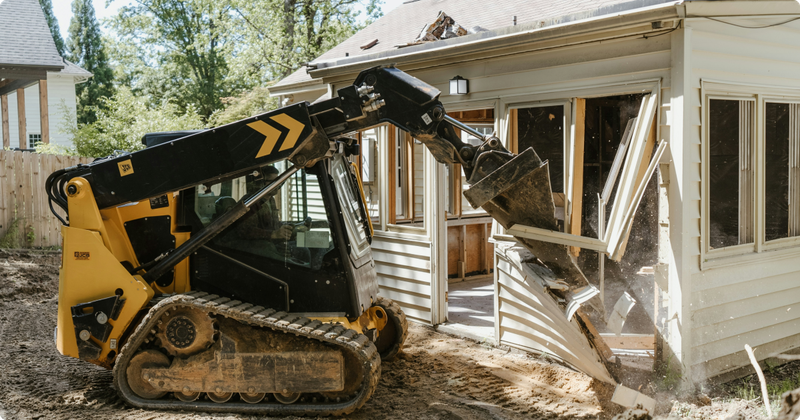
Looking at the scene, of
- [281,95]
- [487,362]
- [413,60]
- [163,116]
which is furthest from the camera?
[163,116]

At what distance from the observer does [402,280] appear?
300 inches

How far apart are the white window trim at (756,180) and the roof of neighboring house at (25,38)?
13.1 m

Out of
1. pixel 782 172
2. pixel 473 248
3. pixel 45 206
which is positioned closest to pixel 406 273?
pixel 473 248

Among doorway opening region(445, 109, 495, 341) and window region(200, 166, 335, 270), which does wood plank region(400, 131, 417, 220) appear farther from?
window region(200, 166, 335, 270)

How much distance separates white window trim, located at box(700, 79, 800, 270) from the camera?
16.3 ft

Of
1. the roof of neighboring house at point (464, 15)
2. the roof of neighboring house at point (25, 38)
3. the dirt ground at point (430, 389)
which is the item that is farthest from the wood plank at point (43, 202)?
the dirt ground at point (430, 389)

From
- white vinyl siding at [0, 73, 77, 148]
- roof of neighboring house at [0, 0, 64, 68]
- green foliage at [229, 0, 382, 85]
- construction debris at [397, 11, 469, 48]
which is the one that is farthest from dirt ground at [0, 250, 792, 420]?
white vinyl siding at [0, 73, 77, 148]

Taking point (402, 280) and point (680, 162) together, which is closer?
point (680, 162)

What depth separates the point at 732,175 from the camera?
574 centimetres

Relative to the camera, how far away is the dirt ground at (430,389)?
4570 mm

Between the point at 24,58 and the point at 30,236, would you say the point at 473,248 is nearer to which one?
the point at 30,236

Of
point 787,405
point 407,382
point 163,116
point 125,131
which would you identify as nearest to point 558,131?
point 407,382

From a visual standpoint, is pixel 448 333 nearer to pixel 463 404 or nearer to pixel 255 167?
pixel 463 404

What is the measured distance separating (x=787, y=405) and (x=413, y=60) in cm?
530
